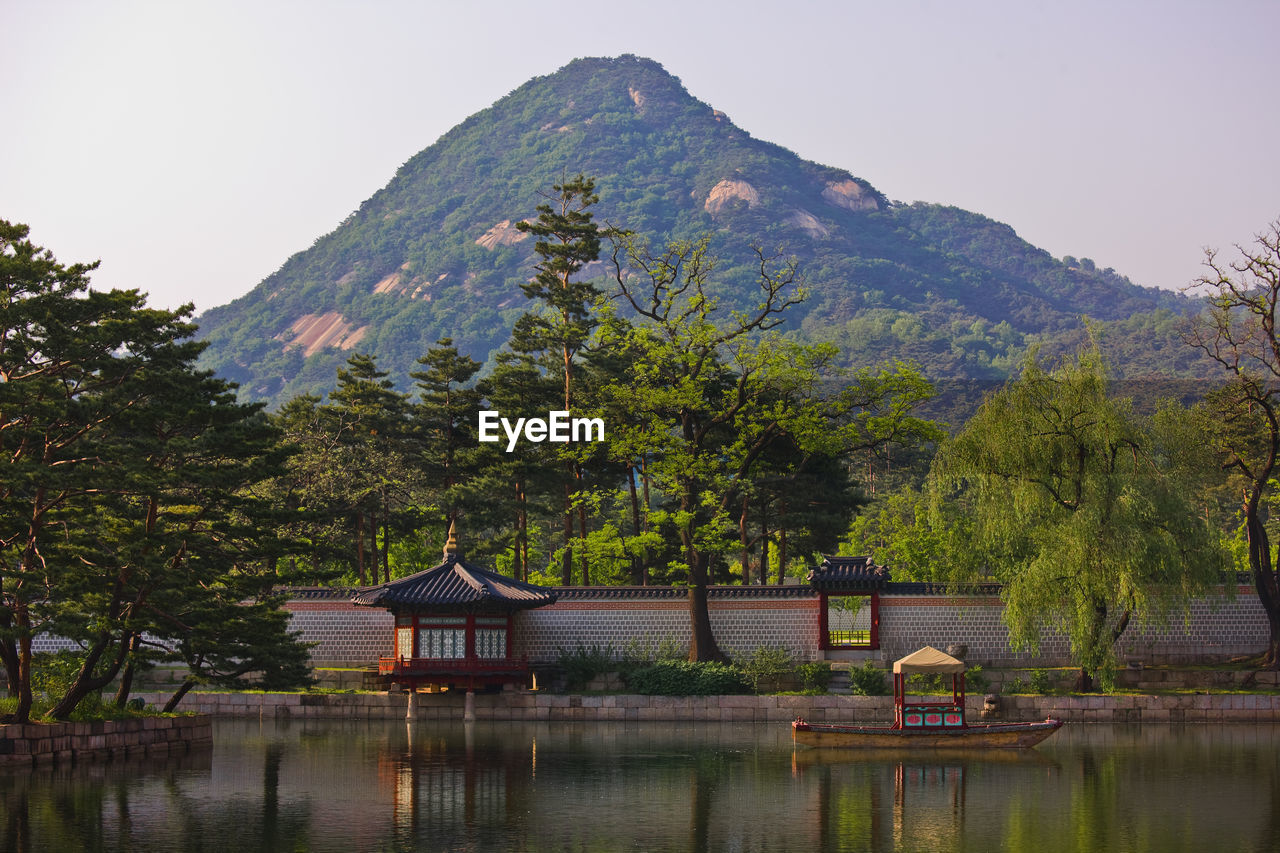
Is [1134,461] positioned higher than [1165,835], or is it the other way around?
[1134,461]

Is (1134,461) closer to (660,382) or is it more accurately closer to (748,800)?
(660,382)

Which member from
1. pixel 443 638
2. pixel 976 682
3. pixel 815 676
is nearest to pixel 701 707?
pixel 815 676

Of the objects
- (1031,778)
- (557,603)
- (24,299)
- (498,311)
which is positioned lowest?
(1031,778)

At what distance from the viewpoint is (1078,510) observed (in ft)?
108

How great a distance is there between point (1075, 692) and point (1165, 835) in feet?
50.7

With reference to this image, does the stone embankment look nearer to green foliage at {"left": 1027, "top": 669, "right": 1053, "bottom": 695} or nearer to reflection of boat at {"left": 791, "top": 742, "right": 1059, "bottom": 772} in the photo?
green foliage at {"left": 1027, "top": 669, "right": 1053, "bottom": 695}

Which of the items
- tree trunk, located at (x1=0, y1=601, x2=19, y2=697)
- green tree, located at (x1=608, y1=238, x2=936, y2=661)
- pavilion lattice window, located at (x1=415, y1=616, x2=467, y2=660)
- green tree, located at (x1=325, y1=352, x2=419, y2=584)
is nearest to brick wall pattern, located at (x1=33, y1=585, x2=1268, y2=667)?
green tree, located at (x1=608, y1=238, x2=936, y2=661)

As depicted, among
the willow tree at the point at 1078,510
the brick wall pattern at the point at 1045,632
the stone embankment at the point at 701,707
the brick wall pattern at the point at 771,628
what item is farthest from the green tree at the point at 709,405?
the brick wall pattern at the point at 1045,632

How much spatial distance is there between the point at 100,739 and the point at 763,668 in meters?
16.8

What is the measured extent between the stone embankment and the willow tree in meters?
1.29

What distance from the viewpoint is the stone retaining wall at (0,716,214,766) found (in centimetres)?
2433

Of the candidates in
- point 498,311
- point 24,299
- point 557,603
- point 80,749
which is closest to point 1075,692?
point 557,603

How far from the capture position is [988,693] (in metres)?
34.4

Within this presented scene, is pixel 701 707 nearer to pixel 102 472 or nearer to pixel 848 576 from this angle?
pixel 848 576
